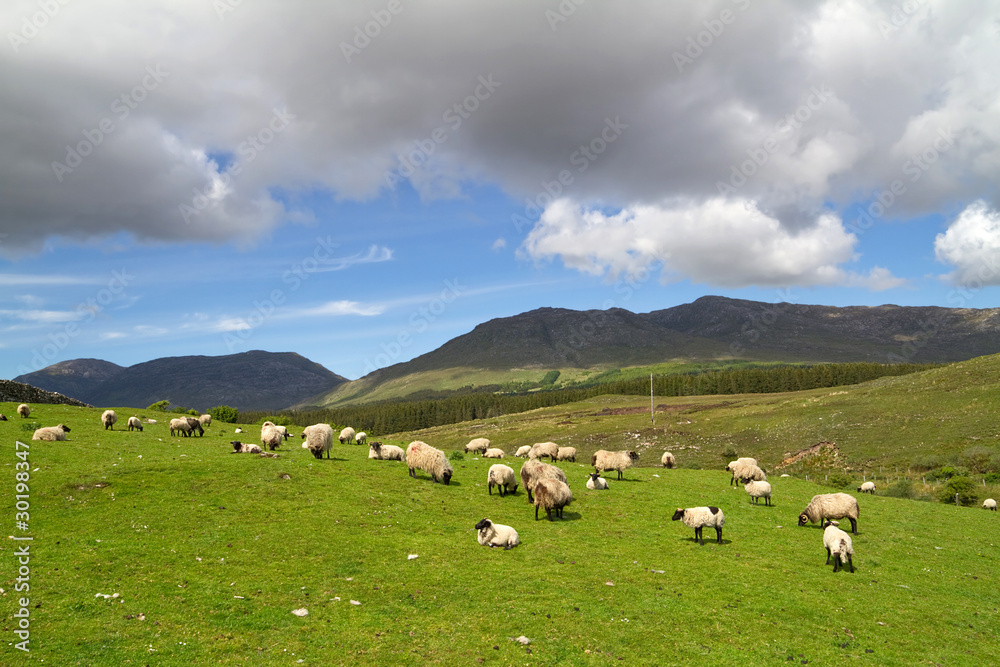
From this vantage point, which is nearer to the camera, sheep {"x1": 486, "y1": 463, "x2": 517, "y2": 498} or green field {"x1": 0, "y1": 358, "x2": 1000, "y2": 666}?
green field {"x1": 0, "y1": 358, "x2": 1000, "y2": 666}

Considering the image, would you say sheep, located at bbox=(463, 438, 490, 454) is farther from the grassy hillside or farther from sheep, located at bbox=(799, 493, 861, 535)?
sheep, located at bbox=(799, 493, 861, 535)

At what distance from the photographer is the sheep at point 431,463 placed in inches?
1118

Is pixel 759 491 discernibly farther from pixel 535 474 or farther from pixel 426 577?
pixel 426 577

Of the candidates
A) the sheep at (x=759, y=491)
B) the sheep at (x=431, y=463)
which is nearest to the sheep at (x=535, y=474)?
the sheep at (x=431, y=463)

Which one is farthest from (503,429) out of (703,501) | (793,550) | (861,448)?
(793,550)

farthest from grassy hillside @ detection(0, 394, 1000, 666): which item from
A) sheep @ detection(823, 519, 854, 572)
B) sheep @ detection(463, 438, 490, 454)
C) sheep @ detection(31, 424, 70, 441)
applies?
sheep @ detection(463, 438, 490, 454)

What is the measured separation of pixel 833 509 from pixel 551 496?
14385 mm

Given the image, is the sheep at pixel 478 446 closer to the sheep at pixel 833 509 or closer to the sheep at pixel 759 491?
the sheep at pixel 759 491

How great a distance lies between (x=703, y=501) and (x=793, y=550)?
8200 mm

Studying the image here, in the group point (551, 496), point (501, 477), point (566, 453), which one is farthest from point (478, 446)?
point (551, 496)

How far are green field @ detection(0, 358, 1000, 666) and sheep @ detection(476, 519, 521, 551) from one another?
0.51m

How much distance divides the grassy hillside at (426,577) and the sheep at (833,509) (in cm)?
109

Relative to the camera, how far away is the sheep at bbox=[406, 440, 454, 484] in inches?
1118

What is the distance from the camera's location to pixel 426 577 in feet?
52.4
